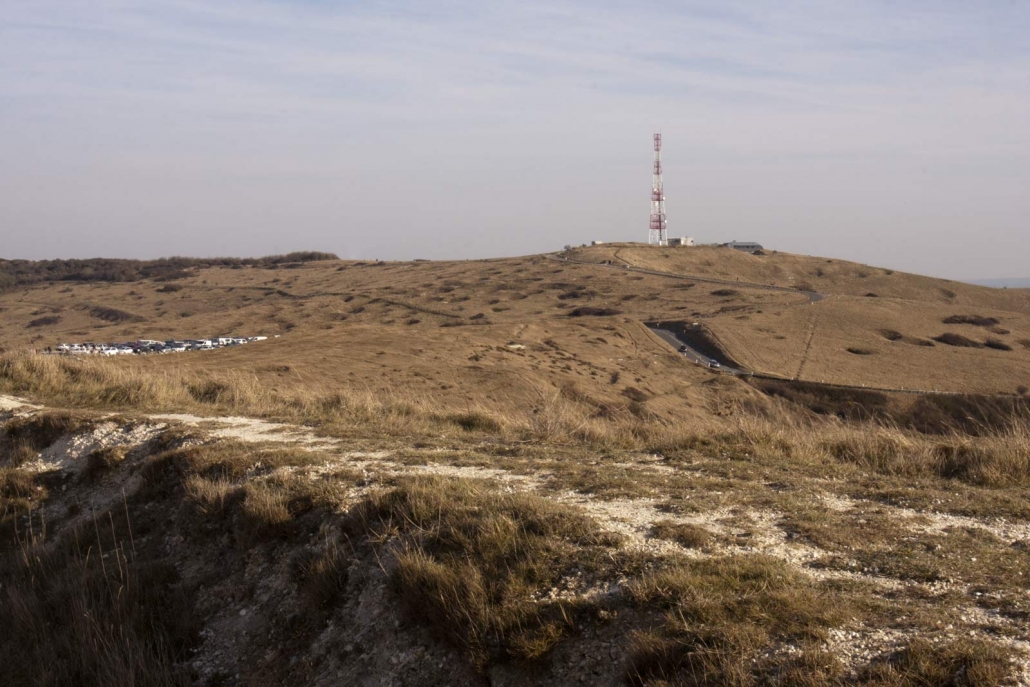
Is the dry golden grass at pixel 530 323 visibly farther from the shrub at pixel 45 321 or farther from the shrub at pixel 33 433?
the shrub at pixel 33 433

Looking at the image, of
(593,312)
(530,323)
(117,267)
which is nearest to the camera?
(530,323)

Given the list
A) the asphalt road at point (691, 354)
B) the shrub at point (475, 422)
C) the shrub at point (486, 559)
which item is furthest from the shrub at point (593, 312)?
the shrub at point (486, 559)

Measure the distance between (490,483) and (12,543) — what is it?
5557 mm

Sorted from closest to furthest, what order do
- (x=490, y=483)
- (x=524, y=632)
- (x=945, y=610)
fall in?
Result: (x=945, y=610)
(x=524, y=632)
(x=490, y=483)

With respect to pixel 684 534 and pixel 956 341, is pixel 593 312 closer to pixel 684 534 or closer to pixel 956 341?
pixel 956 341

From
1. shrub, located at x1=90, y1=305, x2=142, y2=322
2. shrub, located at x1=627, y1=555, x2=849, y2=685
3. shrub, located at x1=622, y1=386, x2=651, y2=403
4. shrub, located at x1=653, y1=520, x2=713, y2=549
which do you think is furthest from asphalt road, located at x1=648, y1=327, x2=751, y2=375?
shrub, located at x1=90, y1=305, x2=142, y2=322

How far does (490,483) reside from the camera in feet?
25.3

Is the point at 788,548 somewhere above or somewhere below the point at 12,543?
above

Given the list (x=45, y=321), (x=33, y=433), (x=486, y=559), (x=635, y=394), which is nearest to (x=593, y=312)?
(x=635, y=394)

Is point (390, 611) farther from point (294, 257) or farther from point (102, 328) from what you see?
point (294, 257)

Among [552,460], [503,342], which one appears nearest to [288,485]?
[552,460]

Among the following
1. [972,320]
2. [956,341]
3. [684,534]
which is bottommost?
[956,341]

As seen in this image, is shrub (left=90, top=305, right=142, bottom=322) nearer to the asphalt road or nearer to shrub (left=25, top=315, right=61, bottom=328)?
shrub (left=25, top=315, right=61, bottom=328)

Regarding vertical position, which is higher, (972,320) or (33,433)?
(33,433)
